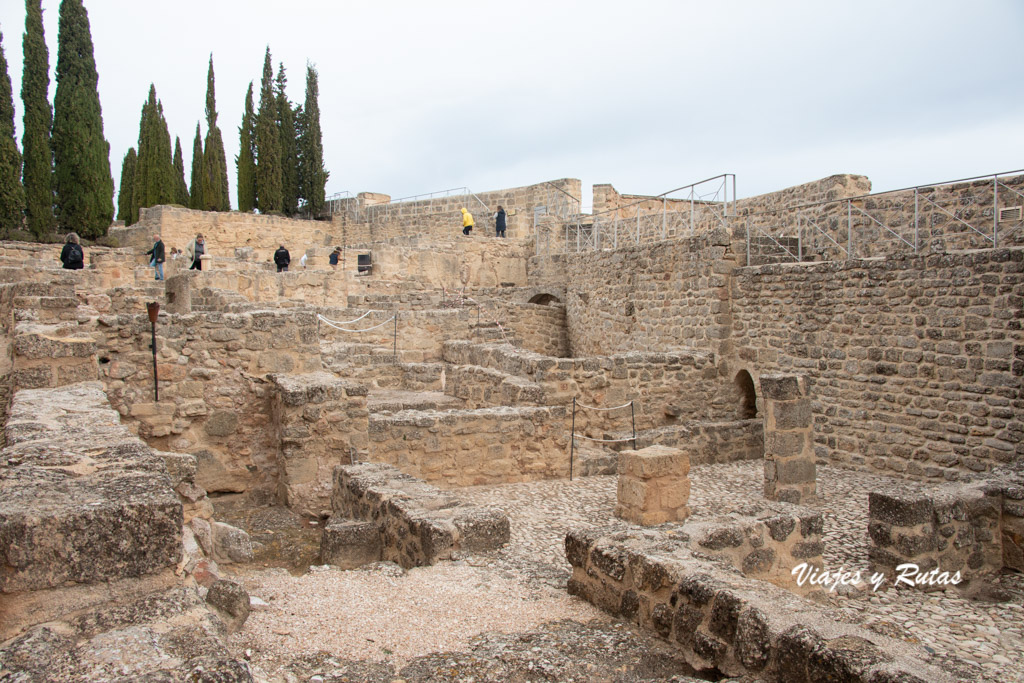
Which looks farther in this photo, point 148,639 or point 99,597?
point 99,597

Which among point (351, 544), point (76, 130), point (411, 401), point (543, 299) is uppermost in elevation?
point (76, 130)

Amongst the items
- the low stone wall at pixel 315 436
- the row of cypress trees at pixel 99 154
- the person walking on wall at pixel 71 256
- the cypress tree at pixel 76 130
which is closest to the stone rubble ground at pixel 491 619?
the low stone wall at pixel 315 436

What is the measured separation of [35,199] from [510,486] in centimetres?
2322

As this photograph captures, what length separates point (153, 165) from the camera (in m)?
31.1

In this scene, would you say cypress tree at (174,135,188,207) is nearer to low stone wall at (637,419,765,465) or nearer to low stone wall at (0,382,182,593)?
low stone wall at (637,419,765,465)

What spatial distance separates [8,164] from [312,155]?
1252 centimetres

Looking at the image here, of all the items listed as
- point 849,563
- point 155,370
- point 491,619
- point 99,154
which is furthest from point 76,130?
point 849,563

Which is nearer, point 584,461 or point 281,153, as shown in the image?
point 584,461

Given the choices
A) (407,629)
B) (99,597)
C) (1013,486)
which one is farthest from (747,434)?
(99,597)

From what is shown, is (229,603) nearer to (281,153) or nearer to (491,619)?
(491,619)

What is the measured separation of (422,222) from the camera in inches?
1061

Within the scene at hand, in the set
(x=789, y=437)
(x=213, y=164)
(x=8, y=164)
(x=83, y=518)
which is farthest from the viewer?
(x=213, y=164)

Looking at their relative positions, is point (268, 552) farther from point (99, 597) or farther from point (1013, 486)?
point (1013, 486)

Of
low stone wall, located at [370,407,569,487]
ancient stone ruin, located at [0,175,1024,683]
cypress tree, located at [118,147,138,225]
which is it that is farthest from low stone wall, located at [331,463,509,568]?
cypress tree, located at [118,147,138,225]
